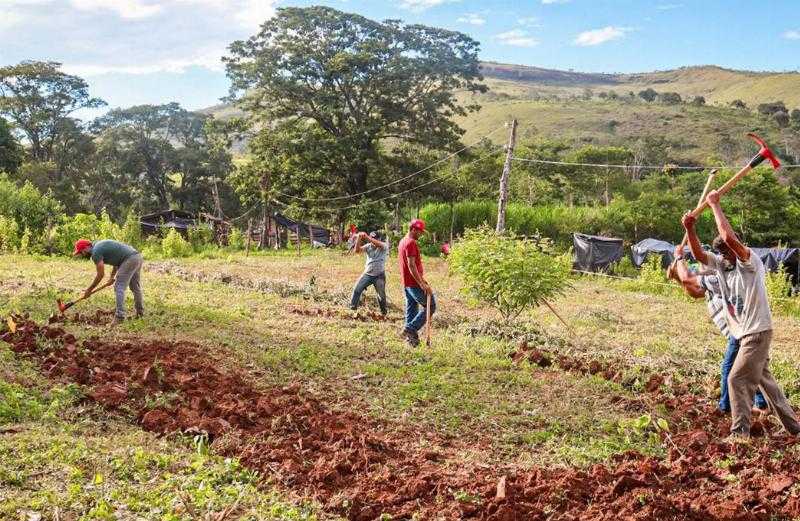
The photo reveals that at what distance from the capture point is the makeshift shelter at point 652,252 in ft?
79.0

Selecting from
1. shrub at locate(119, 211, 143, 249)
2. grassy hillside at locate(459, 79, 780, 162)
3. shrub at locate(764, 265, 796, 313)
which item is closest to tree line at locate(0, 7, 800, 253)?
shrub at locate(119, 211, 143, 249)

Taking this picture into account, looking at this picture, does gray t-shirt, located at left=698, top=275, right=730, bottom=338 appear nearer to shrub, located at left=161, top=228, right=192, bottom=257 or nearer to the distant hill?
shrub, located at left=161, top=228, right=192, bottom=257

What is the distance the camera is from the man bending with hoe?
599 cm

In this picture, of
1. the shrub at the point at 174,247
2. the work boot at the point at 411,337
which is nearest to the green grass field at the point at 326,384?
the work boot at the point at 411,337

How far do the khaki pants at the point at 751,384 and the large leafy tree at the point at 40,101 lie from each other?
154 feet

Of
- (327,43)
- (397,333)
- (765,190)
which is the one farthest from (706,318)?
(327,43)

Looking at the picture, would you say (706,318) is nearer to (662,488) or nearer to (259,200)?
(662,488)

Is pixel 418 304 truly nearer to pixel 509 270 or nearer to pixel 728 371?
pixel 509 270

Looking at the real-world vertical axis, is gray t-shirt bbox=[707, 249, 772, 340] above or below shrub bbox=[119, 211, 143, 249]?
above

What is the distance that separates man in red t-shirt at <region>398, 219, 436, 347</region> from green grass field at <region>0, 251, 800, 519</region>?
0.30m

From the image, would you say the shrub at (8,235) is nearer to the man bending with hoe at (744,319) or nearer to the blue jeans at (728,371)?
the blue jeans at (728,371)

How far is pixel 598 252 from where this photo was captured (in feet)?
81.6

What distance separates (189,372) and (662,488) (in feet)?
16.8

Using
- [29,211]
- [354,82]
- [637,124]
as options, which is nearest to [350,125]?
[354,82]
